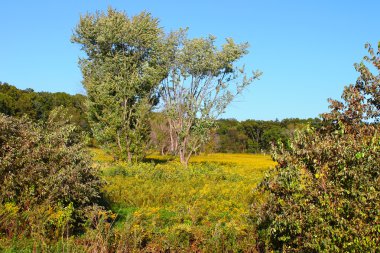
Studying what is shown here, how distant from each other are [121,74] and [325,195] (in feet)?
97.0

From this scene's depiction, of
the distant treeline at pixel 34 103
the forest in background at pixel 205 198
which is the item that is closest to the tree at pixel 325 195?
the forest in background at pixel 205 198

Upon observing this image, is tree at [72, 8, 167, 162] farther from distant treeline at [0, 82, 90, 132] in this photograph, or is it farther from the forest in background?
distant treeline at [0, 82, 90, 132]

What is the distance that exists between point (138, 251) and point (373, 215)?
3.91 metres

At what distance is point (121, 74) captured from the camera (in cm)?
3481

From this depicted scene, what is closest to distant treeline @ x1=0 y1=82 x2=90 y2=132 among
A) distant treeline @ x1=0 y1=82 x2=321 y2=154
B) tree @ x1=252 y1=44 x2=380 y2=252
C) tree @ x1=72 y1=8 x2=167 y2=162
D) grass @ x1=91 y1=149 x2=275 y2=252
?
distant treeline @ x1=0 y1=82 x2=321 y2=154

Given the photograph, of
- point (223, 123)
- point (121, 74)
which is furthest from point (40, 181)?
point (223, 123)

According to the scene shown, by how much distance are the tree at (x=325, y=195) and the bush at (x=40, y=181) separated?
14.4 feet

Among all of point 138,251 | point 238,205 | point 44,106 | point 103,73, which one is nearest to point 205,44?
point 103,73

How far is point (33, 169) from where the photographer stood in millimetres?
10172

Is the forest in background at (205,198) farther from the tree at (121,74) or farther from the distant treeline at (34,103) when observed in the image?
the distant treeline at (34,103)

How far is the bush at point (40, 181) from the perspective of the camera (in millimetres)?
9086

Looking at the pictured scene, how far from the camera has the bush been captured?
358 inches

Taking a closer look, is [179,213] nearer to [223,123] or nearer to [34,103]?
[34,103]

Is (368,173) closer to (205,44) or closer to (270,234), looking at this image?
(270,234)
